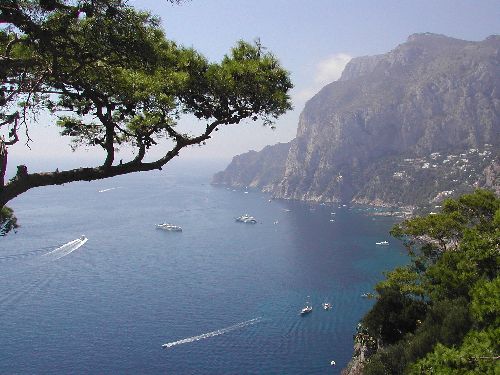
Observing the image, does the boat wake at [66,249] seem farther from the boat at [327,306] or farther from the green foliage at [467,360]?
the green foliage at [467,360]

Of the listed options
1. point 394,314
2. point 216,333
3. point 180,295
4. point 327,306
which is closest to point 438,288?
point 394,314

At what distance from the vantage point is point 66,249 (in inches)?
3612

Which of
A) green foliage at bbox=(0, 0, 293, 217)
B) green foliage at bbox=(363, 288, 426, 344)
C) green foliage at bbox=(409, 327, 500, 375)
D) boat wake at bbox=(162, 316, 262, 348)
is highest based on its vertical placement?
green foliage at bbox=(0, 0, 293, 217)

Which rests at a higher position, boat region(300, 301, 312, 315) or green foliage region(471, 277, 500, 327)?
green foliage region(471, 277, 500, 327)

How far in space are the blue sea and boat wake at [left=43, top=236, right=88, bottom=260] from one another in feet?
1.30

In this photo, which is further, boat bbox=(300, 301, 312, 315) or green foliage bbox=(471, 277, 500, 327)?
boat bbox=(300, 301, 312, 315)

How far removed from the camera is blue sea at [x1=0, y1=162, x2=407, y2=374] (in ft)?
159

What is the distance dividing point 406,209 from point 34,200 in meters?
154

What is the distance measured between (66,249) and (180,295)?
122ft

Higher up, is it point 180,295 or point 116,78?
point 116,78

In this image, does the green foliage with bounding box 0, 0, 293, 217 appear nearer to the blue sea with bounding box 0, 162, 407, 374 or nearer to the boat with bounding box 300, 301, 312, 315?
the blue sea with bounding box 0, 162, 407, 374

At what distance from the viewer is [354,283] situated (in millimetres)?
77375

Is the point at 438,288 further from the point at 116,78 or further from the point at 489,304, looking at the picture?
the point at 116,78

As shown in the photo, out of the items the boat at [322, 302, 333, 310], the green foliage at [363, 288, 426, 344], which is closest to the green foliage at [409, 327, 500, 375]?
the green foliage at [363, 288, 426, 344]
